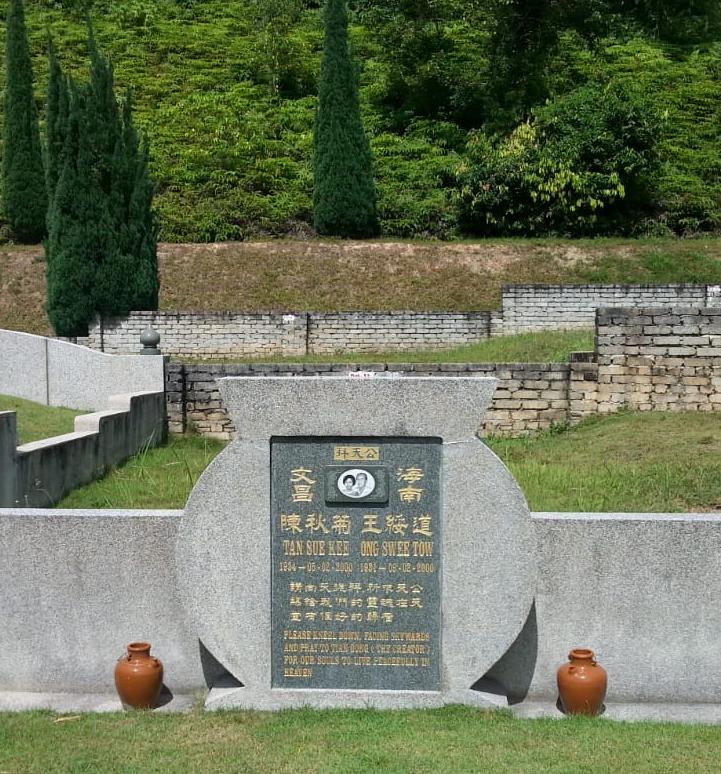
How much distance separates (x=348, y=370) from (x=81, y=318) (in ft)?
30.4

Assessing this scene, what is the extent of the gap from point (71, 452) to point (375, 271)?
16910mm

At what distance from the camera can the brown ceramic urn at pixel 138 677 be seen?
4230 mm

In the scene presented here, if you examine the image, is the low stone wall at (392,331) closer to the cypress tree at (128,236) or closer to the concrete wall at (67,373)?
the cypress tree at (128,236)

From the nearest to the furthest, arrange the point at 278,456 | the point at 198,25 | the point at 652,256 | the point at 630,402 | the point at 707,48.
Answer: the point at 278,456 → the point at 630,402 → the point at 652,256 → the point at 707,48 → the point at 198,25

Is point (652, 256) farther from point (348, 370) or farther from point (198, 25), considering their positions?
point (198, 25)

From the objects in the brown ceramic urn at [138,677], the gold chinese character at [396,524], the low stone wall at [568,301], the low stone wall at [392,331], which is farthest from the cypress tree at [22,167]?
the gold chinese character at [396,524]

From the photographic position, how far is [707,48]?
127 ft

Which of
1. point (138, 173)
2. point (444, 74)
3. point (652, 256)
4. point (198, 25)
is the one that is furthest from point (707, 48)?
point (138, 173)

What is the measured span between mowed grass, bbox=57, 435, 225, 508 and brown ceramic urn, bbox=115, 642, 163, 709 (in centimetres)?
332

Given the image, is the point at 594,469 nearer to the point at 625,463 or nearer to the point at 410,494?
the point at 625,463

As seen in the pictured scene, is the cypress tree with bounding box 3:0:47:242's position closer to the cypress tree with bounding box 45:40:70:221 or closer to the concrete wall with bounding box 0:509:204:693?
the cypress tree with bounding box 45:40:70:221

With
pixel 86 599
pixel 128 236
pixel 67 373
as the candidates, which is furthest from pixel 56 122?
pixel 86 599

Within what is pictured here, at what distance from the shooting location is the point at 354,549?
4.27 m

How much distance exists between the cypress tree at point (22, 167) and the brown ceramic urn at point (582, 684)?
26042 millimetres
